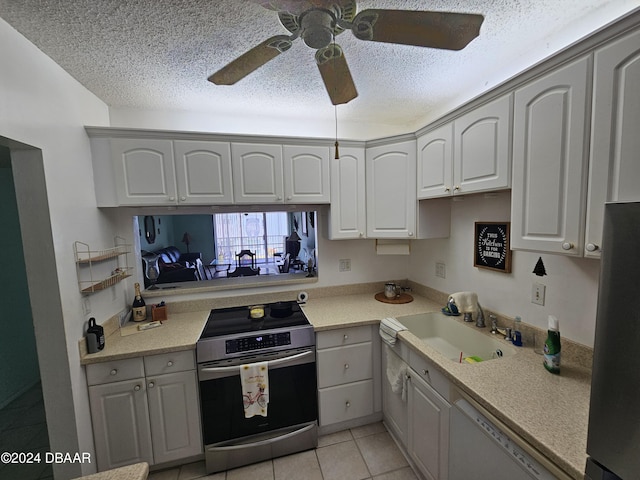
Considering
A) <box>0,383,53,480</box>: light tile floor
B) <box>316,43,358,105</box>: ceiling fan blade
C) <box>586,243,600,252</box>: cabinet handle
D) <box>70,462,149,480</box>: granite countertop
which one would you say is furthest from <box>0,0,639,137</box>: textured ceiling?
<box>0,383,53,480</box>: light tile floor

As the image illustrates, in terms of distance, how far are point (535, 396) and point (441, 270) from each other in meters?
1.21

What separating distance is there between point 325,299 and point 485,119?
177cm

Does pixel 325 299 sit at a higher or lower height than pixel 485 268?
lower

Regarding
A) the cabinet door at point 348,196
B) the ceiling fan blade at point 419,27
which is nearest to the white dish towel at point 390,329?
the cabinet door at point 348,196

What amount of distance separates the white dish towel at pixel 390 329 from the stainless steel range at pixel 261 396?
490mm

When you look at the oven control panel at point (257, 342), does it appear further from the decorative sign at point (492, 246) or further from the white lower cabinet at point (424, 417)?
the decorative sign at point (492, 246)

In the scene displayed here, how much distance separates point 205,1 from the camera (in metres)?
1.08

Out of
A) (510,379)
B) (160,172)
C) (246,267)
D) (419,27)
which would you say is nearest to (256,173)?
(160,172)

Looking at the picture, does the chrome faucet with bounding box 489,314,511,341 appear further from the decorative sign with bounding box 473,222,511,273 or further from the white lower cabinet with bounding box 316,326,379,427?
the white lower cabinet with bounding box 316,326,379,427

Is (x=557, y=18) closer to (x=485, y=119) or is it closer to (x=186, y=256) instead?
(x=485, y=119)

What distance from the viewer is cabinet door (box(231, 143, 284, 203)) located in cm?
197

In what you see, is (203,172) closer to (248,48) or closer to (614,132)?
(248,48)

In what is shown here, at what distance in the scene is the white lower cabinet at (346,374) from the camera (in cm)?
192

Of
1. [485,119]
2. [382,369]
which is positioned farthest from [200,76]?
[382,369]
